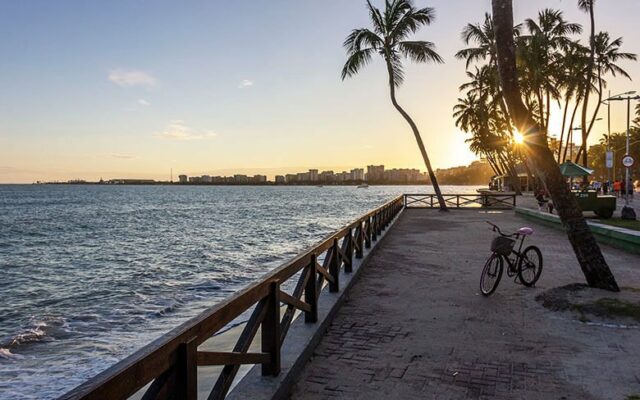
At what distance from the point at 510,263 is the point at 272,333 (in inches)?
215

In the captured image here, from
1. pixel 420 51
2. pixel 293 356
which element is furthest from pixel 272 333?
pixel 420 51

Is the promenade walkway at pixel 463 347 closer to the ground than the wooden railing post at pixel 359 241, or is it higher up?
closer to the ground

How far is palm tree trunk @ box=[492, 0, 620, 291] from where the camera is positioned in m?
7.71

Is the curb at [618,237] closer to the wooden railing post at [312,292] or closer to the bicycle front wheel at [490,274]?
the bicycle front wheel at [490,274]

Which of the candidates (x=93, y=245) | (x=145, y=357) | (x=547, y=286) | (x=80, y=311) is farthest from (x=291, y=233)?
(x=145, y=357)

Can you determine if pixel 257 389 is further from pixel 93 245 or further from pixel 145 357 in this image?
pixel 93 245

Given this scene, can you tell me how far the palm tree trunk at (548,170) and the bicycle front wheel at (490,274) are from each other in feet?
3.83

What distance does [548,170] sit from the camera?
311 inches

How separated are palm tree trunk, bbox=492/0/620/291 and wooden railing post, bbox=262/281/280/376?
17.2 ft

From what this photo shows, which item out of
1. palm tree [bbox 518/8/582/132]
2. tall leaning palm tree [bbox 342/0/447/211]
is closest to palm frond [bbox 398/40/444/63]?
tall leaning palm tree [bbox 342/0/447/211]

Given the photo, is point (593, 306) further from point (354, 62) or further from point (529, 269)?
point (354, 62)

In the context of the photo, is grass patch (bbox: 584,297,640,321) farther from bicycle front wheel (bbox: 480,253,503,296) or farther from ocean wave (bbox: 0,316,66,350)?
ocean wave (bbox: 0,316,66,350)

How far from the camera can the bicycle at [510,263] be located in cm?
805

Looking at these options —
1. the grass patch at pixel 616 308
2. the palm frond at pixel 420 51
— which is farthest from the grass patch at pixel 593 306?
the palm frond at pixel 420 51
